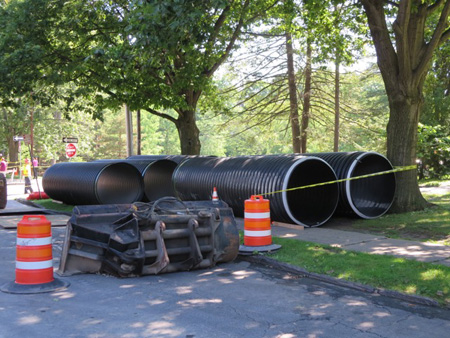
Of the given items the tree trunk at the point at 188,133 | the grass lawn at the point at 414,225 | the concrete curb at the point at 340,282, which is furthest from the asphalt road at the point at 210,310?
the tree trunk at the point at 188,133

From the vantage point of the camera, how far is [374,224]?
11.7 metres

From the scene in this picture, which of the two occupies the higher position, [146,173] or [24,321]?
[146,173]

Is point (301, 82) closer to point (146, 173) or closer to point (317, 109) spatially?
point (317, 109)

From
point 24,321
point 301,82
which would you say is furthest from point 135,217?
point 301,82

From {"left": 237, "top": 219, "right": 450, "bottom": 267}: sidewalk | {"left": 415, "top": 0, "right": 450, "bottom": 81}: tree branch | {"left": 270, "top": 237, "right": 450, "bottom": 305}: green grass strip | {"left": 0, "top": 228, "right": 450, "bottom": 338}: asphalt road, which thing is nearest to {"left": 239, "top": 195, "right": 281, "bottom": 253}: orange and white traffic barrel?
{"left": 270, "top": 237, "right": 450, "bottom": 305}: green grass strip

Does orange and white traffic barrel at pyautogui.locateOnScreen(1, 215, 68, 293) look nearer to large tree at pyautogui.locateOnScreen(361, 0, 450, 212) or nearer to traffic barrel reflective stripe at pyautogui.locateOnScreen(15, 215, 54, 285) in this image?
traffic barrel reflective stripe at pyautogui.locateOnScreen(15, 215, 54, 285)

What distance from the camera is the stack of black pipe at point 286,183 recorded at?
11.8 m

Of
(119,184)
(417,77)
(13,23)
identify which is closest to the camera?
(417,77)

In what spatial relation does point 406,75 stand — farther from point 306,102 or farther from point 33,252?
point 306,102

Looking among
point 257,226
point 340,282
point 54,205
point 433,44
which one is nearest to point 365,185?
point 433,44

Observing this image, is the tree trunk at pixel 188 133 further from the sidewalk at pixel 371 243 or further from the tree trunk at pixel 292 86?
the sidewalk at pixel 371 243

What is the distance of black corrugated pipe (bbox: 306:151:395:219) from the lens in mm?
12523

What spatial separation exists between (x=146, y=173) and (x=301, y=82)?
14.3 metres

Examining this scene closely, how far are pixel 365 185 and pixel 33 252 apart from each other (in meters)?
9.80
